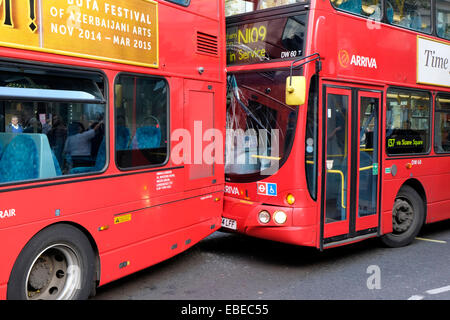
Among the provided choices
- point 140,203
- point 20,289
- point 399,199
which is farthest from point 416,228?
point 20,289

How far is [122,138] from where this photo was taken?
4797 millimetres

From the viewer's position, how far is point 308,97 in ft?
18.7

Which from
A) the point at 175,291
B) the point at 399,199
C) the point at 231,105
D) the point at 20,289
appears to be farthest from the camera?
the point at 399,199

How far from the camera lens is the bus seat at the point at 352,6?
6.12 metres

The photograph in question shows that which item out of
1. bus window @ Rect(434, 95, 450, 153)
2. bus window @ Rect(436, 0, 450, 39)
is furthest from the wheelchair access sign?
bus window @ Rect(436, 0, 450, 39)

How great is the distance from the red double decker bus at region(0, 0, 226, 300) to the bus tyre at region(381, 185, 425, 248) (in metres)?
3.01

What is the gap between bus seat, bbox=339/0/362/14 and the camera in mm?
6125

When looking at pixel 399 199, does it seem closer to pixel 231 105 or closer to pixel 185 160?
pixel 231 105

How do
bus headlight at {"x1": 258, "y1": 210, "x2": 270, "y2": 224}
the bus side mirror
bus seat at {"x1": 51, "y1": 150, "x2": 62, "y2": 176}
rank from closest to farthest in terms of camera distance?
bus seat at {"x1": 51, "y1": 150, "x2": 62, "y2": 176} → the bus side mirror → bus headlight at {"x1": 258, "y1": 210, "x2": 270, "y2": 224}

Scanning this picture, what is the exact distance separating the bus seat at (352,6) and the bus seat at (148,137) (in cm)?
294

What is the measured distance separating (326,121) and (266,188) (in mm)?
1136

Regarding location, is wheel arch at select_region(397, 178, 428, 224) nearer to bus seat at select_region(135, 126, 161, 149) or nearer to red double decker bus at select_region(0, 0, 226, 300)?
red double decker bus at select_region(0, 0, 226, 300)

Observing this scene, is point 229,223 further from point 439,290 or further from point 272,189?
point 439,290

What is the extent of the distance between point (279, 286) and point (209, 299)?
893mm
